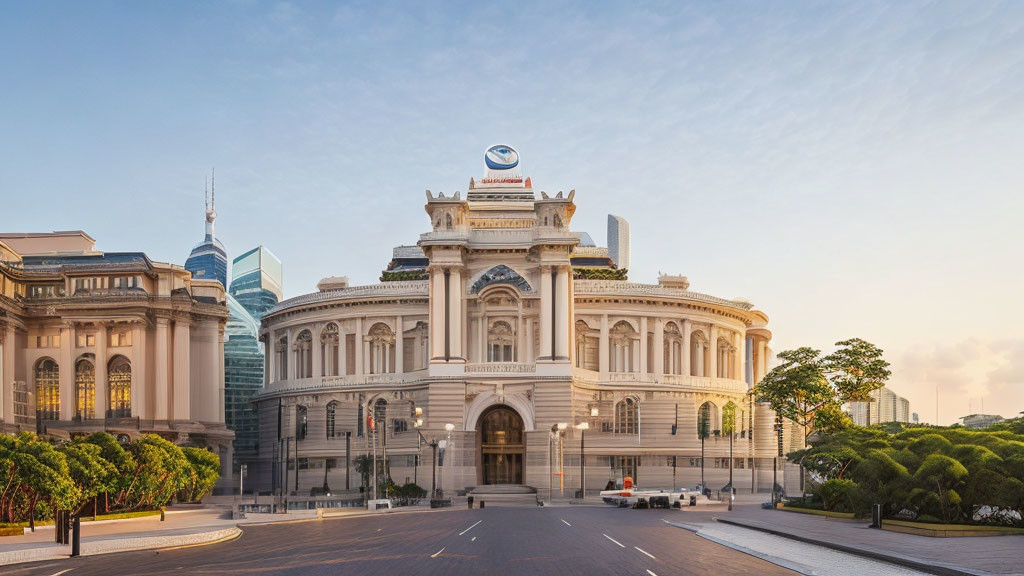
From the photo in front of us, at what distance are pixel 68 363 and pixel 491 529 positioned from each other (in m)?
53.3

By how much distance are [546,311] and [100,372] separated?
121ft

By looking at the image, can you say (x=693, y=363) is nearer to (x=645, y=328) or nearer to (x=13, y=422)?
(x=645, y=328)

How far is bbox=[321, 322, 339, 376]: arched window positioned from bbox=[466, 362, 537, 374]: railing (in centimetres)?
2338

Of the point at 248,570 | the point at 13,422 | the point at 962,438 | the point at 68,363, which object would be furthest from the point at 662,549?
the point at 68,363

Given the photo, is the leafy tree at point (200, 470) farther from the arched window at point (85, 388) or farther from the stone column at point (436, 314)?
the stone column at point (436, 314)

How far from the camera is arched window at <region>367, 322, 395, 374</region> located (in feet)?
357

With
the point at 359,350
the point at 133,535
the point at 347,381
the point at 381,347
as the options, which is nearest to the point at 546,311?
the point at 381,347

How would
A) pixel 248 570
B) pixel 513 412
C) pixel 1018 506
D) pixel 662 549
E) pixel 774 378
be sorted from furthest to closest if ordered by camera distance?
pixel 513 412 → pixel 774 378 → pixel 1018 506 → pixel 662 549 → pixel 248 570

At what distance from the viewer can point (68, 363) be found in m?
88.6

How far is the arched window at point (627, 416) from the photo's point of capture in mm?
105875

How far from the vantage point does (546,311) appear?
9356cm

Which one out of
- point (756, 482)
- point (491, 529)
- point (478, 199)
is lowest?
point (756, 482)

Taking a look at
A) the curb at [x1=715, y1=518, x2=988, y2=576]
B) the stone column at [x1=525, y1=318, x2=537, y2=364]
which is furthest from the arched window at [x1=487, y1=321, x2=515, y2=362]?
the curb at [x1=715, y1=518, x2=988, y2=576]

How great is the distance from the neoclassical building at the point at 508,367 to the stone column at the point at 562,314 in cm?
17
